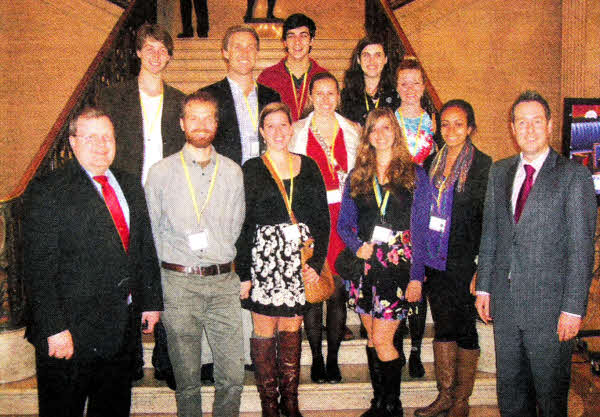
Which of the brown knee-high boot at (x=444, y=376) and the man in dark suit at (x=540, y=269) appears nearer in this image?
the man in dark suit at (x=540, y=269)

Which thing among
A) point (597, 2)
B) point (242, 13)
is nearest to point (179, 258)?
point (597, 2)

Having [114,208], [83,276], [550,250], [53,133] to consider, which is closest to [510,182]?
[550,250]

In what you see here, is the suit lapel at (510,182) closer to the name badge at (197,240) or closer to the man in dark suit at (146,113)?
the name badge at (197,240)

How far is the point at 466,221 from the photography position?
10.2 feet

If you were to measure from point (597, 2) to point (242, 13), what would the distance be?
223 inches

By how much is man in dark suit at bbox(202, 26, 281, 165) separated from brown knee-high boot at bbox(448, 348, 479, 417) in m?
1.83

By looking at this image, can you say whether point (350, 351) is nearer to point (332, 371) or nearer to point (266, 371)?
point (332, 371)

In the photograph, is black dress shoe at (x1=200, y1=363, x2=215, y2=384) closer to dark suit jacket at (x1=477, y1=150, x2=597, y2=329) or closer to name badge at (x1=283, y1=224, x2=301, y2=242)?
name badge at (x1=283, y1=224, x2=301, y2=242)

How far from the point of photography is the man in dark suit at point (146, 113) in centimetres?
325

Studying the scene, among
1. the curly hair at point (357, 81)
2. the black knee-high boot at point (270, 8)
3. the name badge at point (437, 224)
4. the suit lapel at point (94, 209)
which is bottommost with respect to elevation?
the name badge at point (437, 224)

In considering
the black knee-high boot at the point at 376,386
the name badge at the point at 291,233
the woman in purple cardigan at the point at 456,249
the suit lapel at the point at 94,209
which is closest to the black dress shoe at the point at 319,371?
the black knee-high boot at the point at 376,386

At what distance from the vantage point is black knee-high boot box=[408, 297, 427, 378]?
3.57 m

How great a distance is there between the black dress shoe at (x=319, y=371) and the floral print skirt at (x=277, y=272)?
0.75m

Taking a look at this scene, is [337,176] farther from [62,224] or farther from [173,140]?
[62,224]
